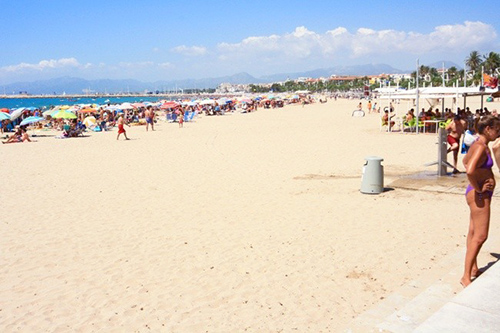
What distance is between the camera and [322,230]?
19.4 feet

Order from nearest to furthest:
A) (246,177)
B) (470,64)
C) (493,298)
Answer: (493,298)
(246,177)
(470,64)

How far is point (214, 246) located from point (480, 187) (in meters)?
3.05

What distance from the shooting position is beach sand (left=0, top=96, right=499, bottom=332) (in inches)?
151

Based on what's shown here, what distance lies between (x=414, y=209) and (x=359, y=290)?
3016 millimetres

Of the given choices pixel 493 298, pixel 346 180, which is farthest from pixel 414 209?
pixel 493 298

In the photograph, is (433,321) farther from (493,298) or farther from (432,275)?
(432,275)

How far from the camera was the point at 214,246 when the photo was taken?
5.48m

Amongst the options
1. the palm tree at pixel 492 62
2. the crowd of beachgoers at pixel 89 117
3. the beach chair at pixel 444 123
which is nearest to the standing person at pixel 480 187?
the beach chair at pixel 444 123

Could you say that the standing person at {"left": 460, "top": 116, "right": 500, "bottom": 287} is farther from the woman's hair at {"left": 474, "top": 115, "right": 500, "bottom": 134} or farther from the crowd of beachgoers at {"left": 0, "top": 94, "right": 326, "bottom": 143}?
the crowd of beachgoers at {"left": 0, "top": 94, "right": 326, "bottom": 143}

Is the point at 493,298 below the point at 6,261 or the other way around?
the other way around

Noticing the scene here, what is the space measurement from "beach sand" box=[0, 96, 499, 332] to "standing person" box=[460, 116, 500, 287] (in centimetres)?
69

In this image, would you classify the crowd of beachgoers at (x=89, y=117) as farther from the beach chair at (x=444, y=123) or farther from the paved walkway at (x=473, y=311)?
the paved walkway at (x=473, y=311)

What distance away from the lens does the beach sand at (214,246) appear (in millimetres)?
3834

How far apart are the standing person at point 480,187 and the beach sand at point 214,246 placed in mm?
694
